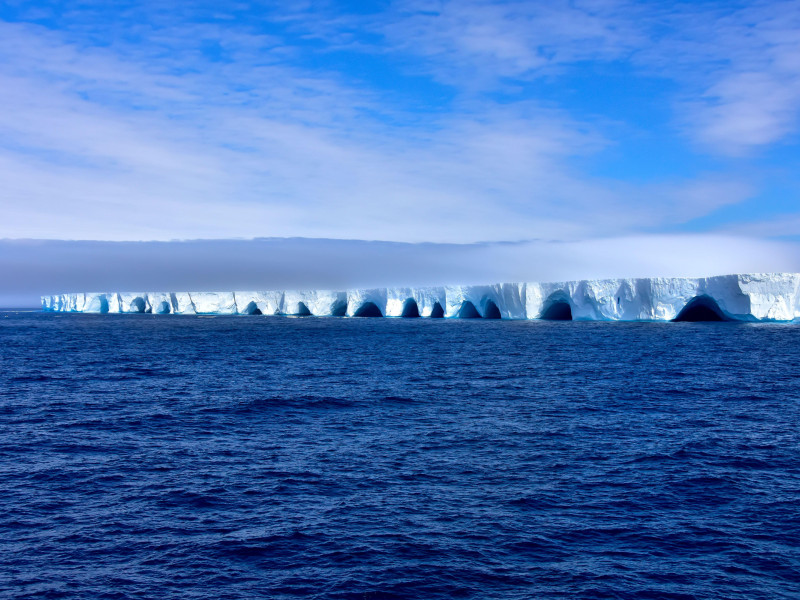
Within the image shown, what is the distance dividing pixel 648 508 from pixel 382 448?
5.21 m

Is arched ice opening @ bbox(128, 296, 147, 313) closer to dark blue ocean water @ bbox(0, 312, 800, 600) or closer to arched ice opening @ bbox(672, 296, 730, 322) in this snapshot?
arched ice opening @ bbox(672, 296, 730, 322)

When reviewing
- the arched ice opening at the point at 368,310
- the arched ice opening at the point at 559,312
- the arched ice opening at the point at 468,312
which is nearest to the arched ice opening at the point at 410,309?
the arched ice opening at the point at 368,310

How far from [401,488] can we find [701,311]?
49259 mm

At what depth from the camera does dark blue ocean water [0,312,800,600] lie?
747 centimetres

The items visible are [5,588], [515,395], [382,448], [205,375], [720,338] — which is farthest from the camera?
[720,338]

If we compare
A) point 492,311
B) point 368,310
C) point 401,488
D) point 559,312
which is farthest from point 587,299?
point 401,488

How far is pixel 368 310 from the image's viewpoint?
74.4 meters

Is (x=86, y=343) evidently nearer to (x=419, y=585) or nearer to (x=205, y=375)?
(x=205, y=375)

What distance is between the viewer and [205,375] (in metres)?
23.8

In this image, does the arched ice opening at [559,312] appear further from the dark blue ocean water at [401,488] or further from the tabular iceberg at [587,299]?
the dark blue ocean water at [401,488]

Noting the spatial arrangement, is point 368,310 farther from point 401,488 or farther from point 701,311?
point 401,488

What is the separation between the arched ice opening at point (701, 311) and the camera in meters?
45.6

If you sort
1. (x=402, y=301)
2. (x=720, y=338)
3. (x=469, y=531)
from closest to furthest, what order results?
(x=469, y=531), (x=720, y=338), (x=402, y=301)

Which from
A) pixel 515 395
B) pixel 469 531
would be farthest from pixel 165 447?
pixel 515 395
